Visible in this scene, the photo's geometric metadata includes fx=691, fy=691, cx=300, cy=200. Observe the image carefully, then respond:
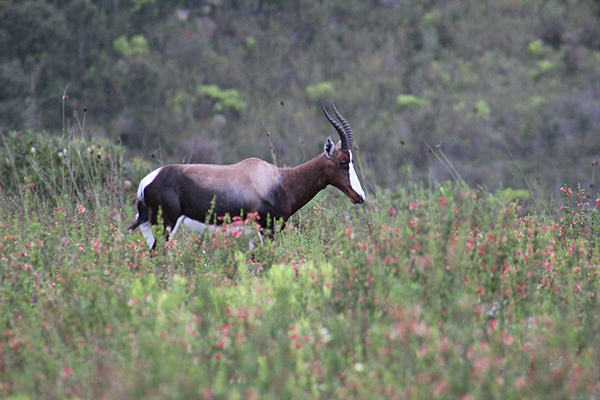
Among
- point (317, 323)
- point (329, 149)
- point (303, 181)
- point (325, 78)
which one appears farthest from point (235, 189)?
point (325, 78)

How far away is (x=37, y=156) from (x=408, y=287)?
640 centimetres

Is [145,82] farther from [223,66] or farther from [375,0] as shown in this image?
[375,0]

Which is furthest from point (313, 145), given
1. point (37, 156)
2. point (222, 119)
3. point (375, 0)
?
point (37, 156)

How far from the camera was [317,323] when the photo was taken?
12.0ft

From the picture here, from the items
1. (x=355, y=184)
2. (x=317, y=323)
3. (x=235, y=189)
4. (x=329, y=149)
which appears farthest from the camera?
(x=329, y=149)

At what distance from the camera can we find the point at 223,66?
1289 inches

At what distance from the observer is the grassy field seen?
2984mm

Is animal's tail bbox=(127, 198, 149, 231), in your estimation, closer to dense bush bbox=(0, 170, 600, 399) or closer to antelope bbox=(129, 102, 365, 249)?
antelope bbox=(129, 102, 365, 249)

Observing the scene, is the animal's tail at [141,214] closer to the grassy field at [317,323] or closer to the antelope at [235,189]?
the antelope at [235,189]

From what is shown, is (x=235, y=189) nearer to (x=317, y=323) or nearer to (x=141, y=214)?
(x=141, y=214)

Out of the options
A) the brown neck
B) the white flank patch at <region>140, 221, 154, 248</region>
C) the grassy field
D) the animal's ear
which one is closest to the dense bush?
the grassy field

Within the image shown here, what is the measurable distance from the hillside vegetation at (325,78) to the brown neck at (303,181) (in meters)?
15.5

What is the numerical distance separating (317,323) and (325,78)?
30.4 meters

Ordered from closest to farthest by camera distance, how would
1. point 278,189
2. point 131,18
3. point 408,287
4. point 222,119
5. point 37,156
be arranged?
point 408,287 → point 278,189 → point 37,156 → point 222,119 → point 131,18
